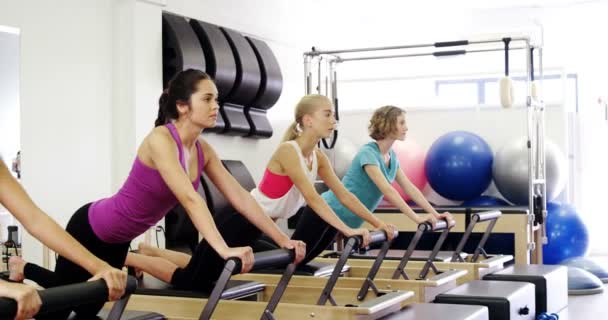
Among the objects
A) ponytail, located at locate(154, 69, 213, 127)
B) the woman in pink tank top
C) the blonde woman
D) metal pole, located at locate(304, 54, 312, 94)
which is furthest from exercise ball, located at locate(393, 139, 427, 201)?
ponytail, located at locate(154, 69, 213, 127)

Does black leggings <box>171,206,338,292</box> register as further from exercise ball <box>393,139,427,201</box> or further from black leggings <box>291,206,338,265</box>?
exercise ball <box>393,139,427,201</box>

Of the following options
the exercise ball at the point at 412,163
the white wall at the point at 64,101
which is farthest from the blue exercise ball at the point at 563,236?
the white wall at the point at 64,101

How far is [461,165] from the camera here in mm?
6652

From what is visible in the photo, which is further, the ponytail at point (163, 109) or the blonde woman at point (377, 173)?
the blonde woman at point (377, 173)

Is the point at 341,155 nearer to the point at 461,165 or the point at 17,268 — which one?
the point at 461,165

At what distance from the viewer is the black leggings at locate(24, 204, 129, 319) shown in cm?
257

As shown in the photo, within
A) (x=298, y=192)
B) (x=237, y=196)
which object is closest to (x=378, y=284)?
(x=298, y=192)

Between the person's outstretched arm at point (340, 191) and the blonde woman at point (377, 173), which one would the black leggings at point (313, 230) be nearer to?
the person's outstretched arm at point (340, 191)

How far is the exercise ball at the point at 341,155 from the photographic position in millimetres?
A: 7031

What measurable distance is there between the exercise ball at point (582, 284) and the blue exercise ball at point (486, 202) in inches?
32.5

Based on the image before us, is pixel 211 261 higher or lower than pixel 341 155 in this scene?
lower

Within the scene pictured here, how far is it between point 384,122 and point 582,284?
8.39 ft

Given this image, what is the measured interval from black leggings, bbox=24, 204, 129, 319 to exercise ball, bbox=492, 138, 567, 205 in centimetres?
427

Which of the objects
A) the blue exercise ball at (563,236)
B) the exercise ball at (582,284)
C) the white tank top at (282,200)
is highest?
the white tank top at (282,200)
